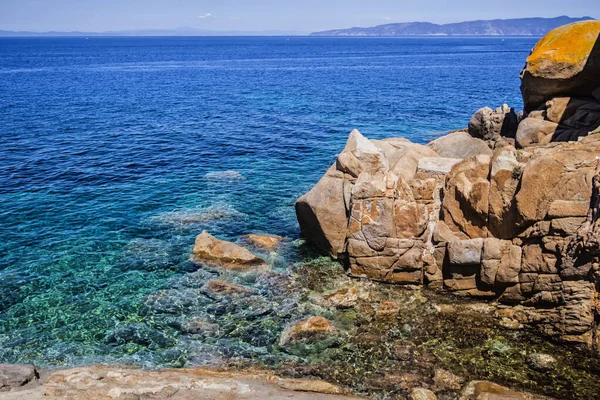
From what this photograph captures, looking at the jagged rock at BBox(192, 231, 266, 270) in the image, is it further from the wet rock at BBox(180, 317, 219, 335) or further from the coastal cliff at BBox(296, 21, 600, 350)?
the wet rock at BBox(180, 317, 219, 335)

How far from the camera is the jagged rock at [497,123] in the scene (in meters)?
33.4

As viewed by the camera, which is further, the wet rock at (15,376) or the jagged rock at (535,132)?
the jagged rock at (535,132)

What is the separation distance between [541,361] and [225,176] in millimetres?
26717

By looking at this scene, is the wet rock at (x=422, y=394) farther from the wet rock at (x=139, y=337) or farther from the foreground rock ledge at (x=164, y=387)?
the wet rock at (x=139, y=337)

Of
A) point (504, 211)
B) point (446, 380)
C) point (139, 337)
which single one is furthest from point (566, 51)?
point (139, 337)

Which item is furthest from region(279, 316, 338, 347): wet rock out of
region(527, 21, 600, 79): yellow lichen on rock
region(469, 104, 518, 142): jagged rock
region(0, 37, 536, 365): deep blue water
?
region(469, 104, 518, 142): jagged rock

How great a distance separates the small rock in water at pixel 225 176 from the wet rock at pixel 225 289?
16432mm

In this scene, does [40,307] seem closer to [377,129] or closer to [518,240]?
[518,240]

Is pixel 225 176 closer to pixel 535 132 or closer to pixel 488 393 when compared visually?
pixel 535 132

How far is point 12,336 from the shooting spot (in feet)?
61.6

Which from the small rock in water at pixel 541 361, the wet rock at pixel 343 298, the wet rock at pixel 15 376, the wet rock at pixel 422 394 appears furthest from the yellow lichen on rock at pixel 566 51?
the wet rock at pixel 15 376

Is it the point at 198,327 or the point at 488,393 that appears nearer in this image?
the point at 488,393

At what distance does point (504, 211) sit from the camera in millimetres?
20234

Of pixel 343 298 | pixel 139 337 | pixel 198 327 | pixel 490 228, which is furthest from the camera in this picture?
pixel 490 228
